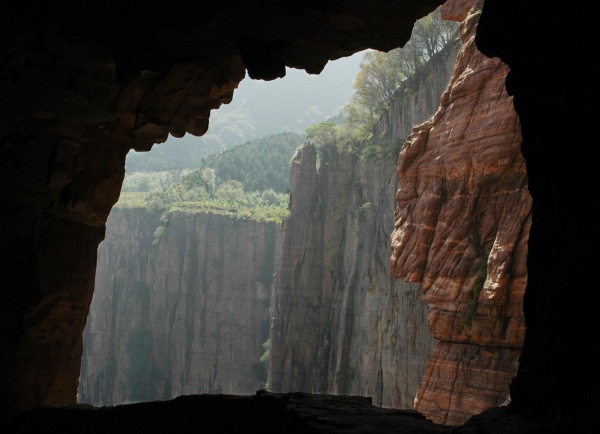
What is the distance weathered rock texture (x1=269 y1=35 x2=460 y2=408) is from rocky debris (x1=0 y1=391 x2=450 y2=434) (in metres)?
14.6

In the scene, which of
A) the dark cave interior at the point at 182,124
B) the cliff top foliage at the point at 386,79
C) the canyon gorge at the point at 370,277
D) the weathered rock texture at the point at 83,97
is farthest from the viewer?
the cliff top foliage at the point at 386,79

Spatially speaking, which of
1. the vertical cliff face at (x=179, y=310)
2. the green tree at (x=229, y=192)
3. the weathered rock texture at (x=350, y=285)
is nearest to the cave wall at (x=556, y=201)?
the weathered rock texture at (x=350, y=285)

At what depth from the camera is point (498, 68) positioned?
13773mm

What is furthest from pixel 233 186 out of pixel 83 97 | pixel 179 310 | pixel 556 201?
pixel 556 201

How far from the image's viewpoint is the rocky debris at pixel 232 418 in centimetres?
427

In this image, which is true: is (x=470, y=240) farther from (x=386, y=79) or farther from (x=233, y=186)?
(x=233, y=186)

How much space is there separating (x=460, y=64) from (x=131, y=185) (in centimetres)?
6761

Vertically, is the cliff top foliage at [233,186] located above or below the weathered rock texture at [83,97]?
above

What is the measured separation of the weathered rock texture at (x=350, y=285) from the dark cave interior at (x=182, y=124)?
14548mm

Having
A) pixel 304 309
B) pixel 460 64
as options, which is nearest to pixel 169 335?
pixel 304 309

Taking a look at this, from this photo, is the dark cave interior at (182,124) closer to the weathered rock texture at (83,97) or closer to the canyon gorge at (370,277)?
the weathered rock texture at (83,97)

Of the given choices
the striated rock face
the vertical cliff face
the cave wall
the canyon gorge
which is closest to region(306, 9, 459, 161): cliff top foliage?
the canyon gorge

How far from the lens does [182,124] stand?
7.91 metres

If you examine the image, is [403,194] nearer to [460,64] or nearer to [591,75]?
[460,64]
